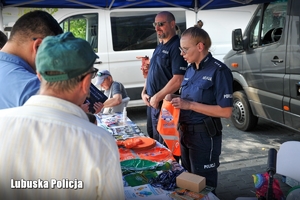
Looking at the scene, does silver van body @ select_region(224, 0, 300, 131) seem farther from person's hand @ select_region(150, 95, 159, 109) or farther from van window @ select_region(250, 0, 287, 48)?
person's hand @ select_region(150, 95, 159, 109)

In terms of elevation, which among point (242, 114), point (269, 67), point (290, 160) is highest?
point (269, 67)

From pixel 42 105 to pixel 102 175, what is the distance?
318mm

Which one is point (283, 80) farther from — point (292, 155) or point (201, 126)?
point (201, 126)

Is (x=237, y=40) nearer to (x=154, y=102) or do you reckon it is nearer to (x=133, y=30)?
(x=133, y=30)

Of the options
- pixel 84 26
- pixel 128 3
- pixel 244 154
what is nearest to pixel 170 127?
pixel 244 154

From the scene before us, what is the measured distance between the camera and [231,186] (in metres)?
3.57

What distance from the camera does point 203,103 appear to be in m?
2.49

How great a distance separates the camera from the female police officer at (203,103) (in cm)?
242

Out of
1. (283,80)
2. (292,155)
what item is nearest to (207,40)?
(292,155)

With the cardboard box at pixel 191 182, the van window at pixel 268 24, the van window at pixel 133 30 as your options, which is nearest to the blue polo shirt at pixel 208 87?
the cardboard box at pixel 191 182

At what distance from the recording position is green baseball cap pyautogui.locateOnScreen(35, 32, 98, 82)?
40.2 inches

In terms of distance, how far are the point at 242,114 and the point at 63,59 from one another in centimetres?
487

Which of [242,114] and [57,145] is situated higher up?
[57,145]

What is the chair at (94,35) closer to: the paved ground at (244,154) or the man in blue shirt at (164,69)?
the paved ground at (244,154)
